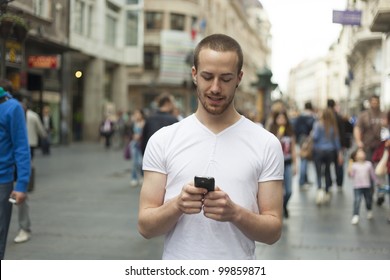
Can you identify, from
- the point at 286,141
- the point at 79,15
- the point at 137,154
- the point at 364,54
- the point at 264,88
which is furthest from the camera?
the point at 264,88

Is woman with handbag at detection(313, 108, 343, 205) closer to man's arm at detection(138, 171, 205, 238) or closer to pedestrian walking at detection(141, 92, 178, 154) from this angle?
pedestrian walking at detection(141, 92, 178, 154)

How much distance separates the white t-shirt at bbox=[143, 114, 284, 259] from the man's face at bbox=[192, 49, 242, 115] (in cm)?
10

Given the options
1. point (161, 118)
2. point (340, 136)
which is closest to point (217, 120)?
point (161, 118)

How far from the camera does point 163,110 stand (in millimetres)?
7238

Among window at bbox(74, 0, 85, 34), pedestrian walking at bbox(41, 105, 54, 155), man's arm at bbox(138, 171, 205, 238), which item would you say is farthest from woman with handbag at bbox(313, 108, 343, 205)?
man's arm at bbox(138, 171, 205, 238)

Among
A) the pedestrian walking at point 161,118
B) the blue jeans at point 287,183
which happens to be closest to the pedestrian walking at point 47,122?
the pedestrian walking at point 161,118

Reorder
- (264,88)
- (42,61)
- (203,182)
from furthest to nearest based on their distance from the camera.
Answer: (264,88) → (42,61) → (203,182)

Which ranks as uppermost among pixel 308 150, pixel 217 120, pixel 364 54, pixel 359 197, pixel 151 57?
pixel 151 57

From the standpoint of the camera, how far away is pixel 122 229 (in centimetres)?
633

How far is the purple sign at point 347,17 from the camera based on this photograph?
3.42 metres

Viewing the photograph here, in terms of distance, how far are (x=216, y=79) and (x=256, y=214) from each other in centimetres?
→ 46

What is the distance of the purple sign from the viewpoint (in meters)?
3.42

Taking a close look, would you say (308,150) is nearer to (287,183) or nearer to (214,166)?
(287,183)
